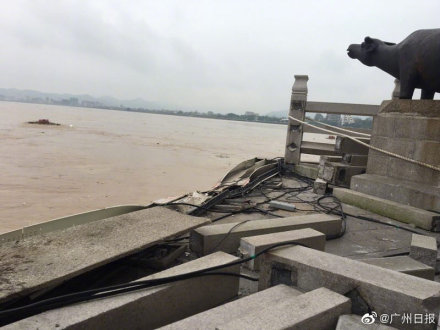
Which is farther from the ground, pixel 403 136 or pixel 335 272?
pixel 403 136

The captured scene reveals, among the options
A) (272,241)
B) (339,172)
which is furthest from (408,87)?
(272,241)

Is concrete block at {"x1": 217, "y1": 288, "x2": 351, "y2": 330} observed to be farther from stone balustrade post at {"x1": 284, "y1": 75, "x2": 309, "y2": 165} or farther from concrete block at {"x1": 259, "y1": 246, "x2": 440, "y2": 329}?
stone balustrade post at {"x1": 284, "y1": 75, "x2": 309, "y2": 165}

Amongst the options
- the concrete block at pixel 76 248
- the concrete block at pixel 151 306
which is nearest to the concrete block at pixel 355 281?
the concrete block at pixel 151 306

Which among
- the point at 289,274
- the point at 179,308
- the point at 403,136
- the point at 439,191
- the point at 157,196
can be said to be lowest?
the point at 157,196

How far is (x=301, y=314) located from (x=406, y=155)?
4346mm

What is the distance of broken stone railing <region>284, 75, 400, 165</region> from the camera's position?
321 inches

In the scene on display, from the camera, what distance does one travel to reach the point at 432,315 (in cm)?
200

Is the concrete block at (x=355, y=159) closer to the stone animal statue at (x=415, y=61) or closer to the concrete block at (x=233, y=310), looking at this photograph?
the stone animal statue at (x=415, y=61)

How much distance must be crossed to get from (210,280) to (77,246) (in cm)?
107

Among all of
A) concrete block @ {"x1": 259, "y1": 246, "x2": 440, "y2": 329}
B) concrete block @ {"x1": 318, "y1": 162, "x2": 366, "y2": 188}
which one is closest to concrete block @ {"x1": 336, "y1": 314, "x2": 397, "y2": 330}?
concrete block @ {"x1": 259, "y1": 246, "x2": 440, "y2": 329}

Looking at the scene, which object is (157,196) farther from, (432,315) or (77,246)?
(432,315)

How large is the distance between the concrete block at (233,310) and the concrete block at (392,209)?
317 centimetres

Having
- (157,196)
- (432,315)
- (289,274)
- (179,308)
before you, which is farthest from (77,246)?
(157,196)

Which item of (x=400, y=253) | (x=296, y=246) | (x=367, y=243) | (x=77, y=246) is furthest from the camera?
(x=367, y=243)
